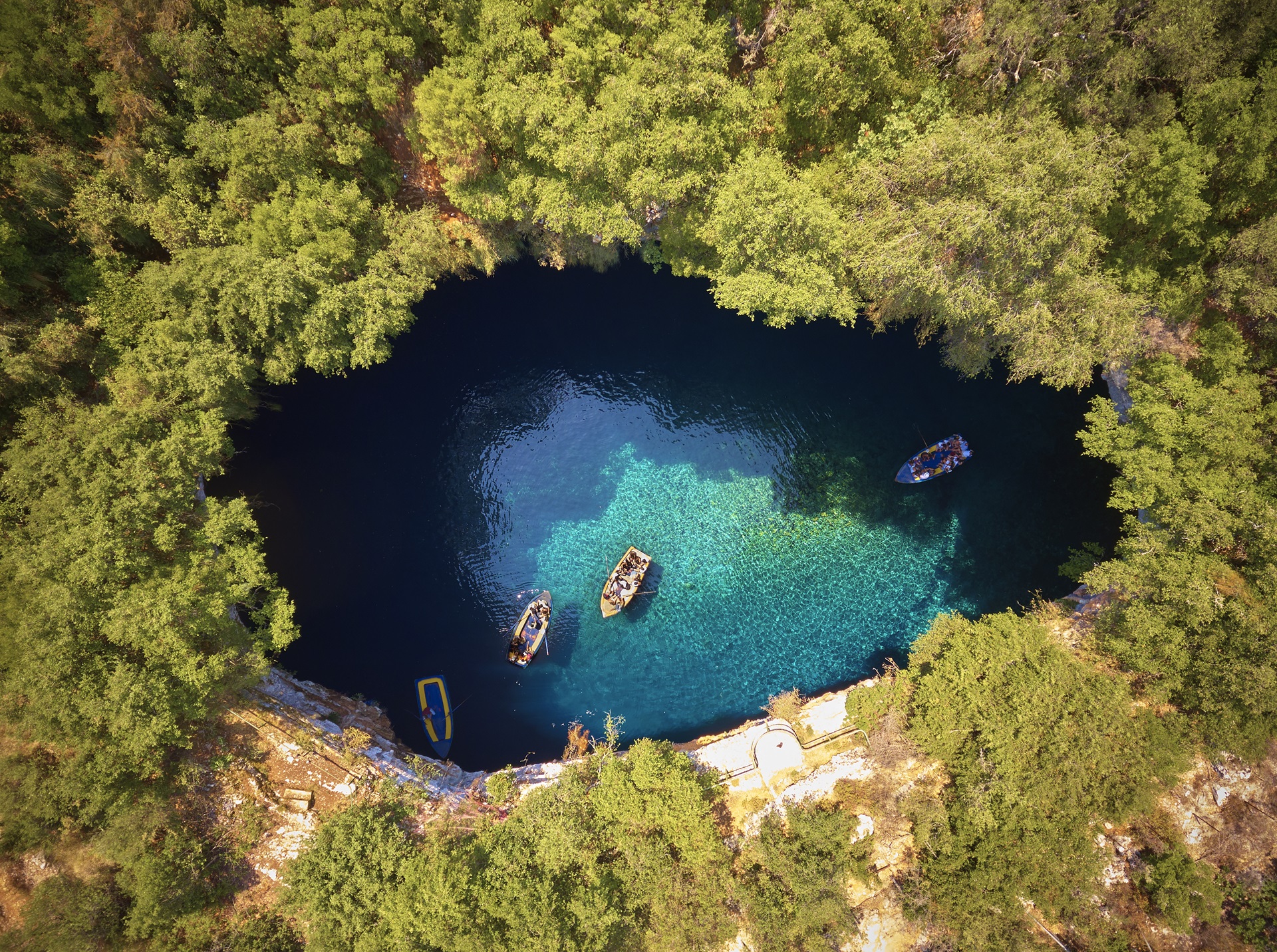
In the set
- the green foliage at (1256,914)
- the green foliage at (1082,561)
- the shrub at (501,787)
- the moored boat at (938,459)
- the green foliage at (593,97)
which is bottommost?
the shrub at (501,787)

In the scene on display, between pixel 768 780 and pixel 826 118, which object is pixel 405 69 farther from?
pixel 768 780

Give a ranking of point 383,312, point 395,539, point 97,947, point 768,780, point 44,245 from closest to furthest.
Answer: point 97,947 → point 44,245 → point 383,312 → point 768,780 → point 395,539

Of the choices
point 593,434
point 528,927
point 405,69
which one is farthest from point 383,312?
point 528,927

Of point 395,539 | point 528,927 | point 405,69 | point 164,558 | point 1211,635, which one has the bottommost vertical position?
point 528,927

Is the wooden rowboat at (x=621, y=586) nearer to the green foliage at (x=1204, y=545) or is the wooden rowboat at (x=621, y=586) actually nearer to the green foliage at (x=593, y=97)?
the green foliage at (x=593, y=97)

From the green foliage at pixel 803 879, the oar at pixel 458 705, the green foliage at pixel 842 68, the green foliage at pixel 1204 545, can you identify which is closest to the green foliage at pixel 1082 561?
the green foliage at pixel 1204 545

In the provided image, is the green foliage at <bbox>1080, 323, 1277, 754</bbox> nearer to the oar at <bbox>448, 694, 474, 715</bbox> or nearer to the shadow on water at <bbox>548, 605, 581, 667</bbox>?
the shadow on water at <bbox>548, 605, 581, 667</bbox>
